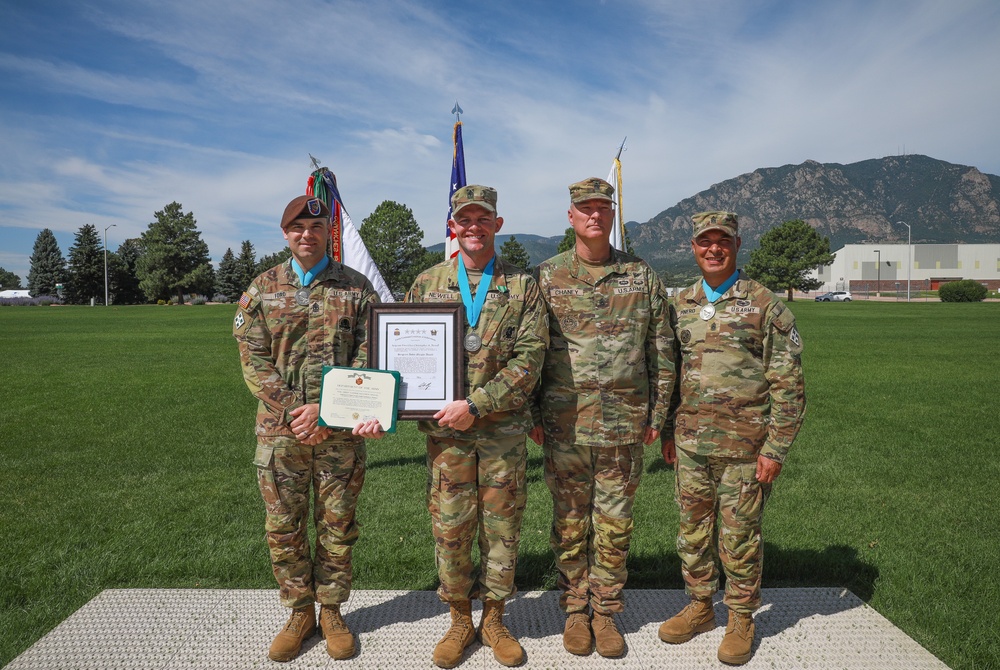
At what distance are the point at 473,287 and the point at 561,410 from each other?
0.93 m

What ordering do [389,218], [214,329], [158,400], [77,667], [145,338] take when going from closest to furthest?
[77,667] → [158,400] → [145,338] → [214,329] → [389,218]

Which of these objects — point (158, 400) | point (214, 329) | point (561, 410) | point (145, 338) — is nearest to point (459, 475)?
point (561, 410)

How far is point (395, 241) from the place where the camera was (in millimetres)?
57344

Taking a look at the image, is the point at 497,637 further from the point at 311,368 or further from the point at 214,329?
the point at 214,329

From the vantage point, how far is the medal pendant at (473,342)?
352 centimetres

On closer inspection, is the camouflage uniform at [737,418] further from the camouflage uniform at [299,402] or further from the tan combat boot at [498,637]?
the camouflage uniform at [299,402]

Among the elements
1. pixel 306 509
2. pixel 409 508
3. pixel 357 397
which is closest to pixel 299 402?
pixel 357 397

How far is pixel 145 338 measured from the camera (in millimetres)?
26562

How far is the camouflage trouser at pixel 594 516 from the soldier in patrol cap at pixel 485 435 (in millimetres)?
300

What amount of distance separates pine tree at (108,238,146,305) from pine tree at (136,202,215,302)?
2778mm

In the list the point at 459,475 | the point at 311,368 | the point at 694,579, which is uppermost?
the point at 311,368

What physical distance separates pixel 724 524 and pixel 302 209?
125 inches

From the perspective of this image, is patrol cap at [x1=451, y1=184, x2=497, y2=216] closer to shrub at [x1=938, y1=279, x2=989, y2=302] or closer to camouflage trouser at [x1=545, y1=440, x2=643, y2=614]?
camouflage trouser at [x1=545, y1=440, x2=643, y2=614]

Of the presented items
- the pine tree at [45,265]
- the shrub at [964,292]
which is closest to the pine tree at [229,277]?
the pine tree at [45,265]
